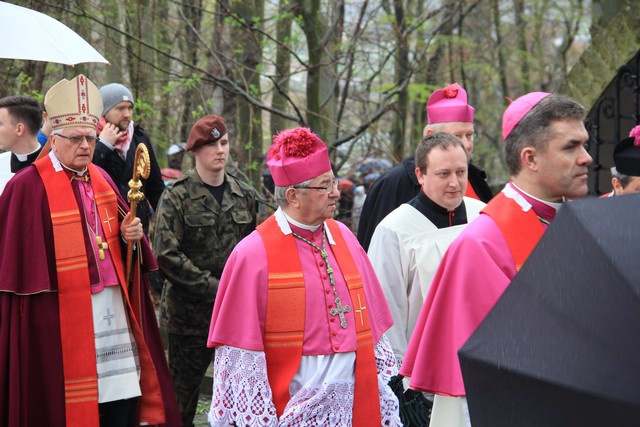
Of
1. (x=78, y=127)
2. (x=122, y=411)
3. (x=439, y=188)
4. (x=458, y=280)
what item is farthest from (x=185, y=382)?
(x=458, y=280)

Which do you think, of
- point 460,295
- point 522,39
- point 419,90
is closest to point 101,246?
point 460,295

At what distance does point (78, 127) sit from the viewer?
6156 millimetres

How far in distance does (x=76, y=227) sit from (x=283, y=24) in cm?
607

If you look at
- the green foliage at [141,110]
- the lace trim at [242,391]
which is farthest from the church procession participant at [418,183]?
the green foliage at [141,110]

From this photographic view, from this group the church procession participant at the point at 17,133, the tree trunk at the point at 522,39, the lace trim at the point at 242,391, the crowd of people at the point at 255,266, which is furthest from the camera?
the tree trunk at the point at 522,39

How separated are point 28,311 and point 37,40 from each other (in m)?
1.72

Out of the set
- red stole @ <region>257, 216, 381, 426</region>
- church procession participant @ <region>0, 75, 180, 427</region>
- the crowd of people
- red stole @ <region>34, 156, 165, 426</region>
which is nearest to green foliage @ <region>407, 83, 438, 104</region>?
the crowd of people

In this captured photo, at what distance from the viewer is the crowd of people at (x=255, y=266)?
12.9 ft

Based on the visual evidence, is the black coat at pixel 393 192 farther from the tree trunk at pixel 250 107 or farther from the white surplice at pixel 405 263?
the tree trunk at pixel 250 107

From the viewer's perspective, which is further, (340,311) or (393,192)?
(393,192)

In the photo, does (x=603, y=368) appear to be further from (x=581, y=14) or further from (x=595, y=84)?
(x=581, y=14)

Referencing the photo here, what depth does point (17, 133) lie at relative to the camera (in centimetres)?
730

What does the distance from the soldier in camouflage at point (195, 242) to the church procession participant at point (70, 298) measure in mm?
484

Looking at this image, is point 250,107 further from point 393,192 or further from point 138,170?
point 138,170
